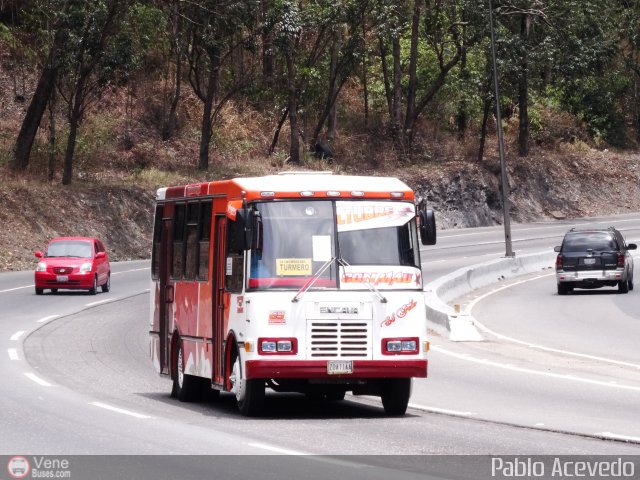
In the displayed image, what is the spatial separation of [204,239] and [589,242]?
2609 centimetres

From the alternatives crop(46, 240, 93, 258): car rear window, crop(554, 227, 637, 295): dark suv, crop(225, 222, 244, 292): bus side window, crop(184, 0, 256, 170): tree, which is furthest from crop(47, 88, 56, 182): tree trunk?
crop(225, 222, 244, 292): bus side window

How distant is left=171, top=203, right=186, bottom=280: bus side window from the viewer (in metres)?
17.7

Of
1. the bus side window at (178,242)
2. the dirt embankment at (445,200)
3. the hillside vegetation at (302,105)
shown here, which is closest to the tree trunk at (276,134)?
the hillside vegetation at (302,105)

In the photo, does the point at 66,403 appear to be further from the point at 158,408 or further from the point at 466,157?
the point at 466,157

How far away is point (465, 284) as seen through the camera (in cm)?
4041

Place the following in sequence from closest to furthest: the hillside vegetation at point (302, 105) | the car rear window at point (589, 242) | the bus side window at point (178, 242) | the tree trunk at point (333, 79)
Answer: the bus side window at point (178, 242), the car rear window at point (589, 242), the hillside vegetation at point (302, 105), the tree trunk at point (333, 79)

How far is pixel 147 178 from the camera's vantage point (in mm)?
59500

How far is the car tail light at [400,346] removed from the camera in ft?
48.7

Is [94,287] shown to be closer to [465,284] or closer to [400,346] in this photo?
[465,284]

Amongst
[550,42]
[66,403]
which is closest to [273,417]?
[66,403]

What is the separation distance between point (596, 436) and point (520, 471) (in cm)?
258

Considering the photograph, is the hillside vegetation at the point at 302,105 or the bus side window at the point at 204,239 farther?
the hillside vegetation at the point at 302,105

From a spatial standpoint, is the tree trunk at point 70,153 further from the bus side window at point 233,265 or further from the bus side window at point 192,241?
the bus side window at point 233,265

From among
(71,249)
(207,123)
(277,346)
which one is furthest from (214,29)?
(277,346)
